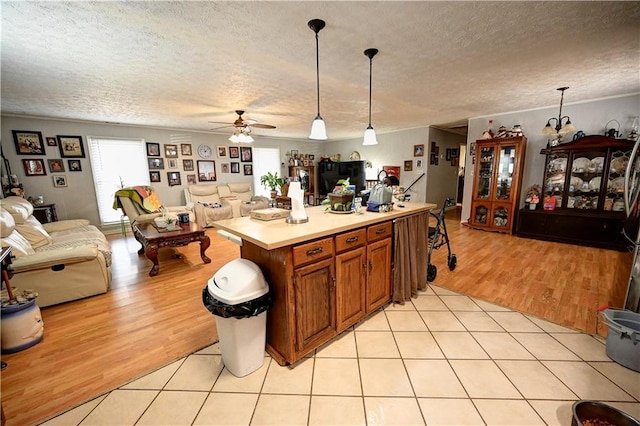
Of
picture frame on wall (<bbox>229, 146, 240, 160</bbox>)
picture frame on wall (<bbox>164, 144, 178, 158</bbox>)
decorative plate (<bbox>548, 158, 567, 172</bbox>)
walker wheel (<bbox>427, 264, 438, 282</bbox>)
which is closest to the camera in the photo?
walker wheel (<bbox>427, 264, 438, 282</bbox>)

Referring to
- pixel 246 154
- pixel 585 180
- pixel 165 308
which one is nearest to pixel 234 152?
pixel 246 154

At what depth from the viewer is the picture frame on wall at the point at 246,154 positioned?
23.4 ft

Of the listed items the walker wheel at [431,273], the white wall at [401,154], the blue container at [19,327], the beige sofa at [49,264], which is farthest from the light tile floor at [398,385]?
the white wall at [401,154]

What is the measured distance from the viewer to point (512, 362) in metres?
1.70

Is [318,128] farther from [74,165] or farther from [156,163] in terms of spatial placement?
[74,165]

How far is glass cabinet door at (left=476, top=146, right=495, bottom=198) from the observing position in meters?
4.90

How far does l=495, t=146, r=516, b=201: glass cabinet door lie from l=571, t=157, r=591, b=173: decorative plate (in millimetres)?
827

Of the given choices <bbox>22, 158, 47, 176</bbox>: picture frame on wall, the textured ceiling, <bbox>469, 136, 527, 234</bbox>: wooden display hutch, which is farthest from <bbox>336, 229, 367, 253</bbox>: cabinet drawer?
<bbox>22, 158, 47, 176</bbox>: picture frame on wall

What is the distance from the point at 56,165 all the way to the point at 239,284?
581 centimetres

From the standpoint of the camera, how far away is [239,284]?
59.0 inches

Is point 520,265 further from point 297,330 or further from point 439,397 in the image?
point 297,330

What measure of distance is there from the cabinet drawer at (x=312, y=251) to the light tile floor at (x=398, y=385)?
746mm

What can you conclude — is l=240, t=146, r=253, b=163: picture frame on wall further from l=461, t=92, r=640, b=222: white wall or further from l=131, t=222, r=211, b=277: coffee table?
l=461, t=92, r=640, b=222: white wall

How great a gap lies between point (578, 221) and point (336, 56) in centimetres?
467
